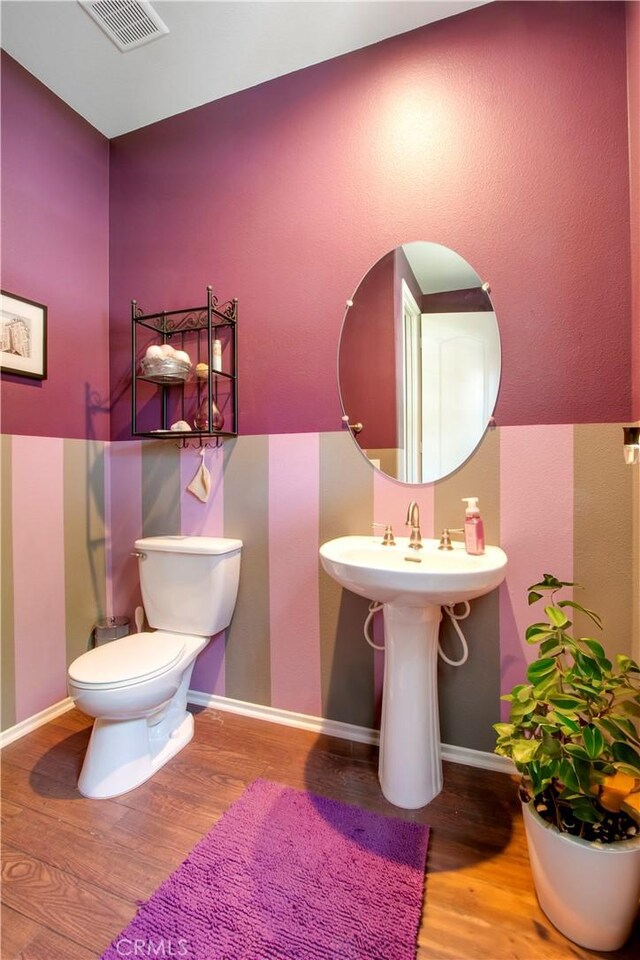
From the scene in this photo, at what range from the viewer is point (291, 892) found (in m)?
1.07

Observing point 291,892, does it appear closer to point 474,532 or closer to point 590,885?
point 590,885

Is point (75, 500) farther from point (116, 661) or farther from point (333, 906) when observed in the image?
point (333, 906)

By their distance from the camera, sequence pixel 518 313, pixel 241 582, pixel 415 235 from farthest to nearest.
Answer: pixel 241 582
pixel 415 235
pixel 518 313

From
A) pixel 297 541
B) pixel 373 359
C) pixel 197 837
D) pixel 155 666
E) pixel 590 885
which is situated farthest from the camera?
pixel 297 541

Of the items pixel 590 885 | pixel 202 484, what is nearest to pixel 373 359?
pixel 202 484

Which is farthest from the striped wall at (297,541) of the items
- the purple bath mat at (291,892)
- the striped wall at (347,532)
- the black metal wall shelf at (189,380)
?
the purple bath mat at (291,892)

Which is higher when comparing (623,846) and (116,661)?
(116,661)

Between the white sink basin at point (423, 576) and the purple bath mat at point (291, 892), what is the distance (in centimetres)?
67

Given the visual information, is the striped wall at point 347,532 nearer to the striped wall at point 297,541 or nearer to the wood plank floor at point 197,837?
the striped wall at point 297,541

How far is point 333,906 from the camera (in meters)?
1.03

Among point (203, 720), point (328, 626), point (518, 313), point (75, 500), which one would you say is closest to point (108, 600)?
point (75, 500)

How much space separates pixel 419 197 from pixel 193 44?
3.45 feet

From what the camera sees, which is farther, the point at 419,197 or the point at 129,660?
the point at 419,197

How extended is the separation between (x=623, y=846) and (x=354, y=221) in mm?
1978
